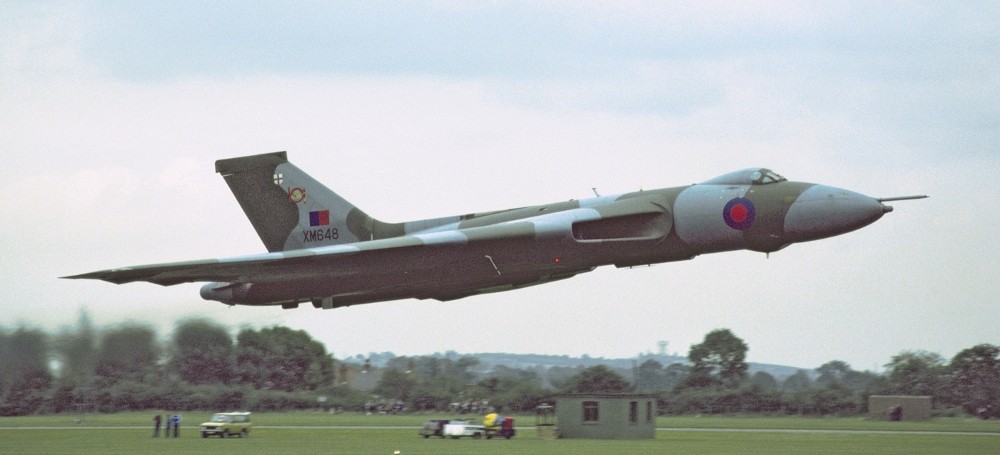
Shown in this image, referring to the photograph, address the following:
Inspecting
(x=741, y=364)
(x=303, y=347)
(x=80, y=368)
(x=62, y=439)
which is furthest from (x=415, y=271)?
(x=741, y=364)

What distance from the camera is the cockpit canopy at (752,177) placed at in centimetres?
2700

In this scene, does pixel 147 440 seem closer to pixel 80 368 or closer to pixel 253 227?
pixel 80 368

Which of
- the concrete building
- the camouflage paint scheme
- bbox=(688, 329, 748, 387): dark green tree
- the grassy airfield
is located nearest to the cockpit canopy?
the camouflage paint scheme

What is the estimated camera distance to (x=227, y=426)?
45969 millimetres

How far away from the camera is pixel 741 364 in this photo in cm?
9394

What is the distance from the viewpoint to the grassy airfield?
37.6 meters

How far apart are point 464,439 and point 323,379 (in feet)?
86.1

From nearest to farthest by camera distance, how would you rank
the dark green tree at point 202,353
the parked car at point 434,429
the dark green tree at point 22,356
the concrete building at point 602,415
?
the dark green tree at point 22,356 → the dark green tree at point 202,353 → the concrete building at point 602,415 → the parked car at point 434,429

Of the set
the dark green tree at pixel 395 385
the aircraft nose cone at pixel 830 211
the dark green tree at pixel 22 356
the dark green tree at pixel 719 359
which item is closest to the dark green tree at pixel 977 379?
the dark green tree at pixel 719 359

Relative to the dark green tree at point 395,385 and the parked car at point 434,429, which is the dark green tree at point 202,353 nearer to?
the parked car at point 434,429

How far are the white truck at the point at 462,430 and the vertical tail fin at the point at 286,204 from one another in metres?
14.9

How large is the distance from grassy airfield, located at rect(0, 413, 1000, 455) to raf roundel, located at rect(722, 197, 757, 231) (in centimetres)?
1072

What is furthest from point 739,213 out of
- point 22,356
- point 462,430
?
point 22,356

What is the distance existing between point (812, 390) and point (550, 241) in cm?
4840
